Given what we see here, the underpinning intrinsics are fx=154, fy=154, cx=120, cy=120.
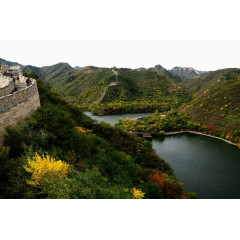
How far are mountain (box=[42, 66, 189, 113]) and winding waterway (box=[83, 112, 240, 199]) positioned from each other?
24464mm

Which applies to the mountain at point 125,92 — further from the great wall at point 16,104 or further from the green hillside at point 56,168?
the great wall at point 16,104

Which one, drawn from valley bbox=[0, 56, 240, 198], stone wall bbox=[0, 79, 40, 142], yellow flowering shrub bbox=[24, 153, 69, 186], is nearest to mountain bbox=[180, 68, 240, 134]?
valley bbox=[0, 56, 240, 198]

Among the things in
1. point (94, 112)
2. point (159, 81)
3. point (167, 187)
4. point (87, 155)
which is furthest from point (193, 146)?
point (159, 81)

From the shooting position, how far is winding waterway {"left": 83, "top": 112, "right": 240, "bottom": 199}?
17219mm

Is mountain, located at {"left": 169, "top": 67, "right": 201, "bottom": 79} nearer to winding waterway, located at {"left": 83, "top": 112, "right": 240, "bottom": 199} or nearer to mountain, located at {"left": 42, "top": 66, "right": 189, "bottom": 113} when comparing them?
mountain, located at {"left": 42, "top": 66, "right": 189, "bottom": 113}

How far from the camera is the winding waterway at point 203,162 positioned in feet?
56.5

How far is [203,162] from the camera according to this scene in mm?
22562

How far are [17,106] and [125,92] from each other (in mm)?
58103

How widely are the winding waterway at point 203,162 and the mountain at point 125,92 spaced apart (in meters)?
24.5

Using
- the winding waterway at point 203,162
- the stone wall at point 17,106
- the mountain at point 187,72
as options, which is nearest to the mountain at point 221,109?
the winding waterway at point 203,162

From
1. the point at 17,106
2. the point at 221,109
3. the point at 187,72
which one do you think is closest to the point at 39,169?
the point at 17,106

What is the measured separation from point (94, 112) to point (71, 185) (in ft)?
154

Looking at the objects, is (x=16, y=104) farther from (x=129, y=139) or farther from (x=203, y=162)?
(x=203, y=162)

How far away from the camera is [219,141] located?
1134 inches
